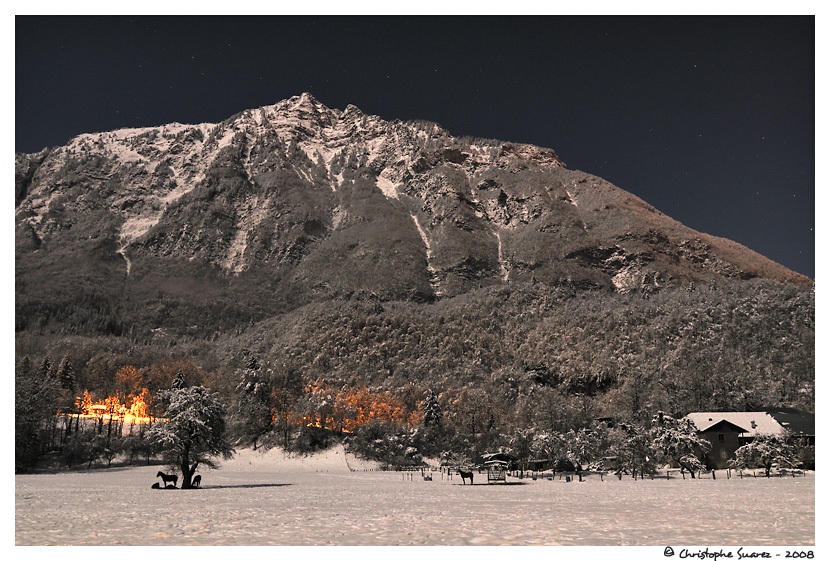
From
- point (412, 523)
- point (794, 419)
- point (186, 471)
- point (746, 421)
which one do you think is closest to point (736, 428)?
point (746, 421)

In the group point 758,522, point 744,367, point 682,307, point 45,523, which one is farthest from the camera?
point 682,307

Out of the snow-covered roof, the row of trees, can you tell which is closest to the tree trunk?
the row of trees

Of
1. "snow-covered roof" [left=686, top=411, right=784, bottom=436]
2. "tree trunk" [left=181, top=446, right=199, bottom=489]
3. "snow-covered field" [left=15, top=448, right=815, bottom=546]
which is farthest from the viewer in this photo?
"snow-covered roof" [left=686, top=411, right=784, bottom=436]

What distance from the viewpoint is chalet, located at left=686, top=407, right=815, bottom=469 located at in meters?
64.8

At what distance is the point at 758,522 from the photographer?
17844 mm

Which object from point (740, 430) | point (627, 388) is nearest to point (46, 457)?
point (740, 430)

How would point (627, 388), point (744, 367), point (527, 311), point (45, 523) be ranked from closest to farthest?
point (45, 523) → point (744, 367) → point (627, 388) → point (527, 311)

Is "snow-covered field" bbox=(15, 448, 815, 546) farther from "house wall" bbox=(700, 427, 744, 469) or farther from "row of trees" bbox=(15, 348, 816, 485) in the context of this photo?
"house wall" bbox=(700, 427, 744, 469)

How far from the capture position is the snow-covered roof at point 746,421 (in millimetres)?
65438

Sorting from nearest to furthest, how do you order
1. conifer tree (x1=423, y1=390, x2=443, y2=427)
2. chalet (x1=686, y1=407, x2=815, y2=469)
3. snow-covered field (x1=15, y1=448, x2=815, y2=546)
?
snow-covered field (x1=15, y1=448, x2=815, y2=546) → chalet (x1=686, y1=407, x2=815, y2=469) → conifer tree (x1=423, y1=390, x2=443, y2=427)

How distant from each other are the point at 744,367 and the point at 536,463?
218 feet

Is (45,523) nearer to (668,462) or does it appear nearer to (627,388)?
(668,462)

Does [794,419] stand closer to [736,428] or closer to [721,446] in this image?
[736,428]

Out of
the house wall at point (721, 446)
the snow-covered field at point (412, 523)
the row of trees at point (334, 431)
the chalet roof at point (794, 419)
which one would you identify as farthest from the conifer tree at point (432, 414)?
the snow-covered field at point (412, 523)
